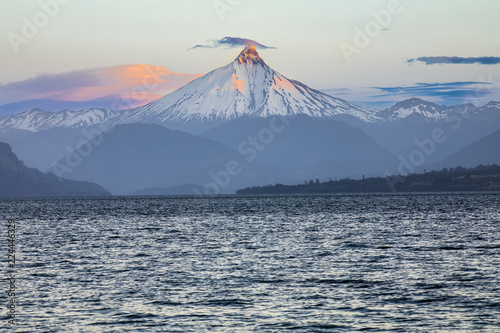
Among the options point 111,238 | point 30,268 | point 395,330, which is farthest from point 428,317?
point 111,238

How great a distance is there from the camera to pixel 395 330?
116 ft

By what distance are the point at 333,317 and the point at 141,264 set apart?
2898cm

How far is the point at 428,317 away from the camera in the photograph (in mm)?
38125

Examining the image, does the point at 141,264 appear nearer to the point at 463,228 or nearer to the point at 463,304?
the point at 463,304

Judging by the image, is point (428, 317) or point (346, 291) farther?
point (346, 291)

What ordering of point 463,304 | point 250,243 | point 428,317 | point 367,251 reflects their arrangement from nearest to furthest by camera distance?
point 428,317, point 463,304, point 367,251, point 250,243

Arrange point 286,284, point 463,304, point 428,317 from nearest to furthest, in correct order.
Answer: point 428,317 < point 463,304 < point 286,284

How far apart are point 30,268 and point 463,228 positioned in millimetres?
69879

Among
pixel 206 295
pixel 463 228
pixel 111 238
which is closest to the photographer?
pixel 206 295

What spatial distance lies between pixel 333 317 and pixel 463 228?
74335mm

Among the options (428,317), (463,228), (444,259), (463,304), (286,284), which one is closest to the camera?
(428,317)

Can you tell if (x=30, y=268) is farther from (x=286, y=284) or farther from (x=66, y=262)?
(x=286, y=284)

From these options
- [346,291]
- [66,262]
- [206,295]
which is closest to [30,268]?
[66,262]

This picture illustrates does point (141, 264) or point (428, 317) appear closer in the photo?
point (428, 317)
